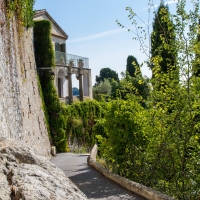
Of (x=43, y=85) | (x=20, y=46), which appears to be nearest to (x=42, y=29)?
(x=43, y=85)

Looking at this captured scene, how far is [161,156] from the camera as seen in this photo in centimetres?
962

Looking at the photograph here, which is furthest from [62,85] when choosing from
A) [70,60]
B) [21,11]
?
[21,11]

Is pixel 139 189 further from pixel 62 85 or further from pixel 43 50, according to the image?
pixel 62 85

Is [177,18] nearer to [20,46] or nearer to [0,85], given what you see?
[0,85]

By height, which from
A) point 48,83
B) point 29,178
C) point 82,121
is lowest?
point 82,121

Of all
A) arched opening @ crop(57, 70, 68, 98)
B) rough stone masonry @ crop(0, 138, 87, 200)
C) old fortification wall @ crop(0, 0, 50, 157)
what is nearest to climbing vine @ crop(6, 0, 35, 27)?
old fortification wall @ crop(0, 0, 50, 157)

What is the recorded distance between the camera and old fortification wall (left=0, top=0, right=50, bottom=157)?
11601mm

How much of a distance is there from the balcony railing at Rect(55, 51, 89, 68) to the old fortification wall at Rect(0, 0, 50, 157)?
11.3 metres

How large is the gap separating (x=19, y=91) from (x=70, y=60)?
66.3ft

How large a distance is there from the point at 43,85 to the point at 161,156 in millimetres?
16163

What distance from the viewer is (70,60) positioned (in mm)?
34344

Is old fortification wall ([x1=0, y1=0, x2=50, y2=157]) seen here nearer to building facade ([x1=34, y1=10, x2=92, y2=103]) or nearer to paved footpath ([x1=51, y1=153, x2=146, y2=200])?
paved footpath ([x1=51, y1=153, x2=146, y2=200])

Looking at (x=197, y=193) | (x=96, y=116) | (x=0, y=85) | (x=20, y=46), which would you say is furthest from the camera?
(x=96, y=116)

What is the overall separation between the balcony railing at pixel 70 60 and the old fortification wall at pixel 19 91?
11.3 m
